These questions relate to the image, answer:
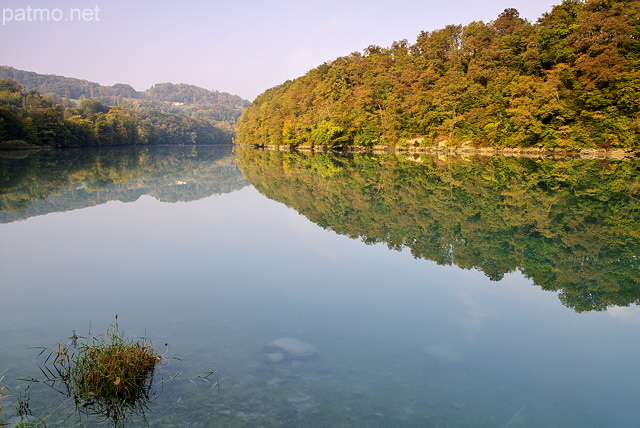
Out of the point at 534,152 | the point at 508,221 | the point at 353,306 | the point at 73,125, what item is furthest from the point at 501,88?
the point at 73,125

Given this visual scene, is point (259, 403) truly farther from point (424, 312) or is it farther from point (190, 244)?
point (190, 244)

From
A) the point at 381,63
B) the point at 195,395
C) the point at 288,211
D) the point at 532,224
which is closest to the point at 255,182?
the point at 288,211

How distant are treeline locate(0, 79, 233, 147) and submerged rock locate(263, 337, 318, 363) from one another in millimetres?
60974

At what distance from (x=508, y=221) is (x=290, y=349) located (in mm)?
9705

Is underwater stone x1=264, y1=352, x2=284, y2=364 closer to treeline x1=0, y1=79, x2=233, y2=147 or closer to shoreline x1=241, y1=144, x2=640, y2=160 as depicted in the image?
shoreline x1=241, y1=144, x2=640, y2=160

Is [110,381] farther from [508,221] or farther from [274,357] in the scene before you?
[508,221]

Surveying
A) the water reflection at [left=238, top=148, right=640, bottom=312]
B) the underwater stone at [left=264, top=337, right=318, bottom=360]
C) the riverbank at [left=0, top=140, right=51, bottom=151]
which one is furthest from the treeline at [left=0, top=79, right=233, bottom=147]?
the underwater stone at [left=264, top=337, right=318, bottom=360]

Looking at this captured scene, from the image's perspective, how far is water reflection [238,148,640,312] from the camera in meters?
7.91

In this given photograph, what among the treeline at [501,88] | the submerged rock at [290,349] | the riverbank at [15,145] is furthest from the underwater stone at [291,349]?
the riverbank at [15,145]

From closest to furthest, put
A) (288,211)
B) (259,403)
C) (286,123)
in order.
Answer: (259,403)
(288,211)
(286,123)

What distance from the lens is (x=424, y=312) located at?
20.0 ft

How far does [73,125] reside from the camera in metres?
74.4

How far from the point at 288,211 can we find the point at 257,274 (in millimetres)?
7286

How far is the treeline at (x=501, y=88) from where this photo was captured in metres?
39.5
